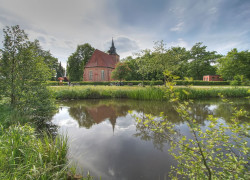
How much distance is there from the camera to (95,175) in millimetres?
2264

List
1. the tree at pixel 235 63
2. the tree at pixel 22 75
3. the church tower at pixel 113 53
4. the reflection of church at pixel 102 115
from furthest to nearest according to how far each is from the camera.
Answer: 1. the church tower at pixel 113 53
2. the tree at pixel 235 63
3. the reflection of church at pixel 102 115
4. the tree at pixel 22 75

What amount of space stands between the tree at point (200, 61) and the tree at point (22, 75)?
39.0 meters

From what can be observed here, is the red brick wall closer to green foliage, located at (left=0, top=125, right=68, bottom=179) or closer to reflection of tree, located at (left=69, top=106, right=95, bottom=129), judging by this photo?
reflection of tree, located at (left=69, top=106, right=95, bottom=129)

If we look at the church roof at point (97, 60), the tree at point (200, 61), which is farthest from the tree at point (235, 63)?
the church roof at point (97, 60)

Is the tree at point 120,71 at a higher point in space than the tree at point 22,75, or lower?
higher

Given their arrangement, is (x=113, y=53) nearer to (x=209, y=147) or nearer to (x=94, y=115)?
(x=94, y=115)

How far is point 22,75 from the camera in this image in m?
4.51

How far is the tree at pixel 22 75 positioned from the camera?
437 cm

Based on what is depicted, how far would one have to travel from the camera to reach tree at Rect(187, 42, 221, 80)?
3669cm

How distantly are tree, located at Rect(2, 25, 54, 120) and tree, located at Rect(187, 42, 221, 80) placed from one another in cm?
3904

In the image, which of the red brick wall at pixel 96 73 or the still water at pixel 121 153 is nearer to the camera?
the still water at pixel 121 153

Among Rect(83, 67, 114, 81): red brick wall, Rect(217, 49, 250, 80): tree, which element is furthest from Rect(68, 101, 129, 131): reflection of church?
Rect(217, 49, 250, 80): tree

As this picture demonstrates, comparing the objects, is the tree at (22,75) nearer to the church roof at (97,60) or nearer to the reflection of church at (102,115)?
the reflection of church at (102,115)

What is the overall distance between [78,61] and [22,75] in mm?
33154
